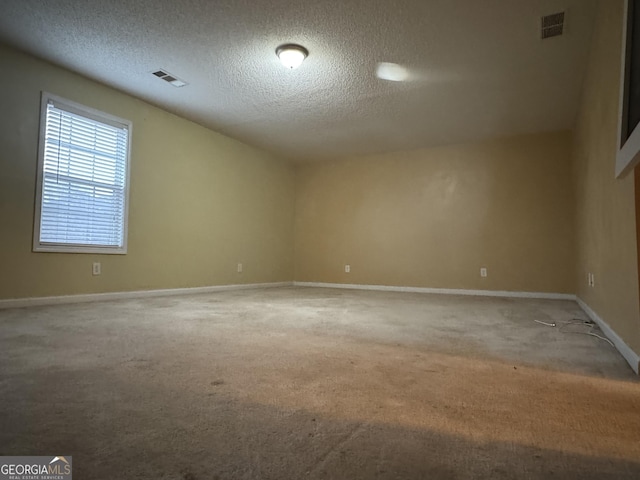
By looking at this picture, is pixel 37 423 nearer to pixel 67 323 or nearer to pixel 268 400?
pixel 268 400

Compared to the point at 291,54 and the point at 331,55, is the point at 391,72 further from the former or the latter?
the point at 291,54

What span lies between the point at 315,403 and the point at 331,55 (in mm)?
2854

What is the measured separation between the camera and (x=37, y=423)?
98cm

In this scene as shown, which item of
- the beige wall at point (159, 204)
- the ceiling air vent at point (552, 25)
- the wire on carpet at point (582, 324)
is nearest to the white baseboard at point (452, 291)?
the beige wall at point (159, 204)

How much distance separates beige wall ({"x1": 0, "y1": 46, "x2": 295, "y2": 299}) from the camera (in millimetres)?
3111

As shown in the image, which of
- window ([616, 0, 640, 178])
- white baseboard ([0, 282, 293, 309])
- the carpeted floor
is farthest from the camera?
white baseboard ([0, 282, 293, 309])

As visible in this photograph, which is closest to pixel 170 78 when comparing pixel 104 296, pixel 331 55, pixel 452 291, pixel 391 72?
pixel 331 55

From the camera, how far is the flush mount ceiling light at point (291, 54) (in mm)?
2990

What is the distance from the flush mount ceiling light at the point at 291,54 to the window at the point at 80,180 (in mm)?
1993

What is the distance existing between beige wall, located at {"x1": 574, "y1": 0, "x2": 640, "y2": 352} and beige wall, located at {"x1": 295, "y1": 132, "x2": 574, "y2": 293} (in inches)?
51.1

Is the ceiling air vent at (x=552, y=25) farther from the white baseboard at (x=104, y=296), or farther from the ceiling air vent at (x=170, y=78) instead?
the white baseboard at (x=104, y=296)

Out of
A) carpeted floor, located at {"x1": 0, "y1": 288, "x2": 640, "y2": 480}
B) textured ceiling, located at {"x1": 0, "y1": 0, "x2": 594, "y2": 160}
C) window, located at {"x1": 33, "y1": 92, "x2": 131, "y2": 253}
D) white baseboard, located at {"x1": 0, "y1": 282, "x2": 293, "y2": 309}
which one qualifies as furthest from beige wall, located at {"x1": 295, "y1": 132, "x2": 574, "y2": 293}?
window, located at {"x1": 33, "y1": 92, "x2": 131, "y2": 253}

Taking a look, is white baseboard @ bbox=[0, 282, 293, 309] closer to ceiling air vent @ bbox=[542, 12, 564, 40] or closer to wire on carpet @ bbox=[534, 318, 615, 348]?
wire on carpet @ bbox=[534, 318, 615, 348]

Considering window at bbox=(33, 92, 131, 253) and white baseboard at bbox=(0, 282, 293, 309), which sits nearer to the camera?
white baseboard at bbox=(0, 282, 293, 309)
